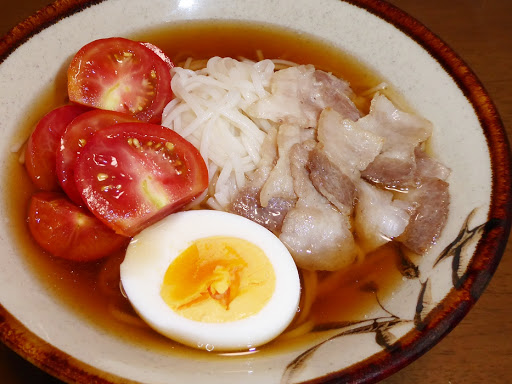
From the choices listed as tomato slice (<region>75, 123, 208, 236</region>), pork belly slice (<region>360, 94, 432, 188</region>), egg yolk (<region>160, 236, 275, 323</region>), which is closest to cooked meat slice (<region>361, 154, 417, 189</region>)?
pork belly slice (<region>360, 94, 432, 188</region>)

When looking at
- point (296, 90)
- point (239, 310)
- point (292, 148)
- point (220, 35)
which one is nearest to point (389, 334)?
point (239, 310)

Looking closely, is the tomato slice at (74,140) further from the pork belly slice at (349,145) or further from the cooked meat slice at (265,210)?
the pork belly slice at (349,145)

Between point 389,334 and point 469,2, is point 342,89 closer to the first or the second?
point 389,334

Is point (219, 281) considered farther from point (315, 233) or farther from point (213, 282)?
point (315, 233)

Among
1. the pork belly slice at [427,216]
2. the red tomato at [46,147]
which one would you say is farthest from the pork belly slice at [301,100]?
the red tomato at [46,147]

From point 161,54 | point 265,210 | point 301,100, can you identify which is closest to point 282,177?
point 265,210

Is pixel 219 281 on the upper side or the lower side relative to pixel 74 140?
lower
